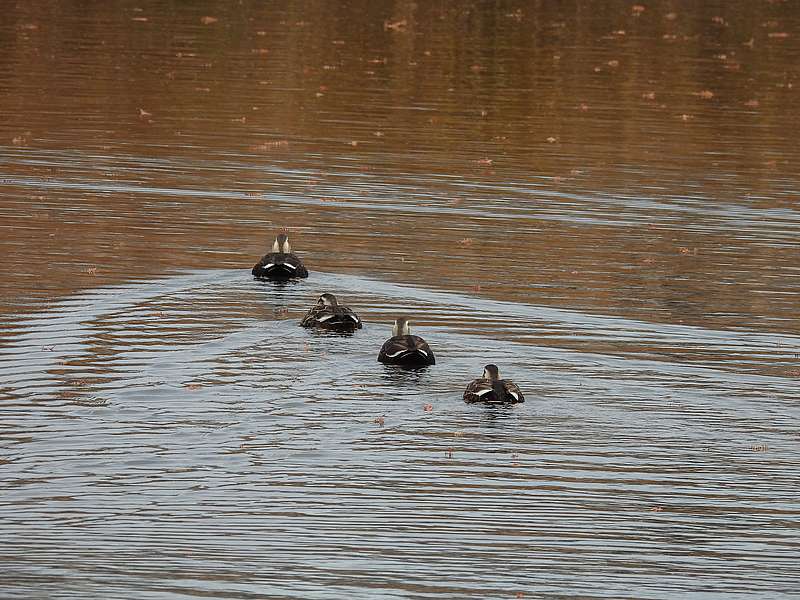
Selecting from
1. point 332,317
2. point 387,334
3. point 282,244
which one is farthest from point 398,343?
point 282,244

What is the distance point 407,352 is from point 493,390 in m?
1.79

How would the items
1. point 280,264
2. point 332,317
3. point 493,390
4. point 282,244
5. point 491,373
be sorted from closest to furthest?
1. point 493,390
2. point 491,373
3. point 332,317
4. point 280,264
5. point 282,244

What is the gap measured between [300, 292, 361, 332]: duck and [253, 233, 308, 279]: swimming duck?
2925mm

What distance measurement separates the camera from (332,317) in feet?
65.6

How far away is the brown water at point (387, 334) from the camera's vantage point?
12984 millimetres

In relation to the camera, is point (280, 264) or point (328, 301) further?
point (280, 264)

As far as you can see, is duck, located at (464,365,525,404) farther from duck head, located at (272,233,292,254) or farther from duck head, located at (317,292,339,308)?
duck head, located at (272,233,292,254)

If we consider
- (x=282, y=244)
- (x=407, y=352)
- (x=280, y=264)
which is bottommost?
(x=280, y=264)

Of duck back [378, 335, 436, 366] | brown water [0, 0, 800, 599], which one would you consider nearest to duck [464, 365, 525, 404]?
brown water [0, 0, 800, 599]

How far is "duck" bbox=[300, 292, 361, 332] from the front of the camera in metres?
20.0

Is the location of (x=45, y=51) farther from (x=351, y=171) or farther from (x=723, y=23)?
(x=723, y=23)

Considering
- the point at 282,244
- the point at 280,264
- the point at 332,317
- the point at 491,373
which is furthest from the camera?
the point at 282,244

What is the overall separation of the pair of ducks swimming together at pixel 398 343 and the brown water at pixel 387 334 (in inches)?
7.9

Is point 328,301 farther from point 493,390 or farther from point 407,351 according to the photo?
point 493,390
